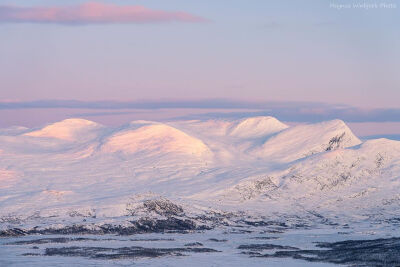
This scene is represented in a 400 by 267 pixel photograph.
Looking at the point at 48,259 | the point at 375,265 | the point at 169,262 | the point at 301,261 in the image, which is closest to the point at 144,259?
the point at 169,262

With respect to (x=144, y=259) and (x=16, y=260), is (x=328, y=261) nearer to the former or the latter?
(x=144, y=259)

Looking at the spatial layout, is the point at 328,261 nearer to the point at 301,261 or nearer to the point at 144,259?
the point at 301,261

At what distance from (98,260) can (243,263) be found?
3009cm

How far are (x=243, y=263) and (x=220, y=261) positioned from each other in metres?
5.62

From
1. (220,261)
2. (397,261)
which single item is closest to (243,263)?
(220,261)

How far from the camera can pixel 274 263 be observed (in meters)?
196

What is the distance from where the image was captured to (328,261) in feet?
654

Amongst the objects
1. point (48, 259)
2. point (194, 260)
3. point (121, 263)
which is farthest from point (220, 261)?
point (48, 259)

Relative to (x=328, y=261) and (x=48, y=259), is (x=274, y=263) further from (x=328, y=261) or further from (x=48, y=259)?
(x=48, y=259)

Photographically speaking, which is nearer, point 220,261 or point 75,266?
point 75,266

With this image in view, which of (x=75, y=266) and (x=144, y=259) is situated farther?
(x=144, y=259)

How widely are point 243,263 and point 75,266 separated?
34.7m

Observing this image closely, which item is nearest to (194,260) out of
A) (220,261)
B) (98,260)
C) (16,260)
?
(220,261)

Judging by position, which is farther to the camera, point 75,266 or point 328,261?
point 328,261
